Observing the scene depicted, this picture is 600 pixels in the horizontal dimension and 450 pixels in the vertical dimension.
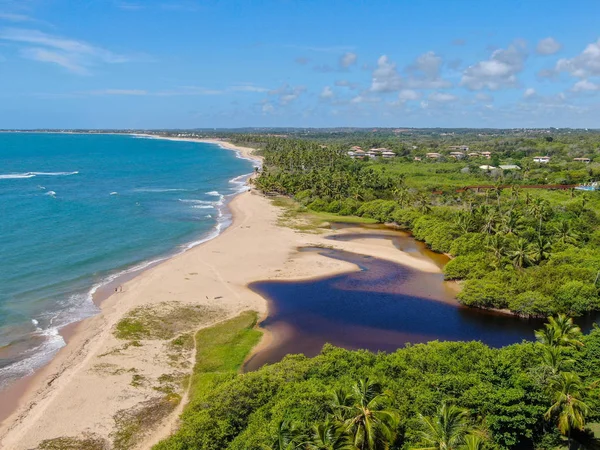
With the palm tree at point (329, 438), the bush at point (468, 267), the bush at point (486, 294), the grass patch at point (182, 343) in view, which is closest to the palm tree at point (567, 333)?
the bush at point (486, 294)

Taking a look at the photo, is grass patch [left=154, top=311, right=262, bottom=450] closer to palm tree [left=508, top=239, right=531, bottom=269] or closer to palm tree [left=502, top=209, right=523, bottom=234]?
palm tree [left=508, top=239, right=531, bottom=269]

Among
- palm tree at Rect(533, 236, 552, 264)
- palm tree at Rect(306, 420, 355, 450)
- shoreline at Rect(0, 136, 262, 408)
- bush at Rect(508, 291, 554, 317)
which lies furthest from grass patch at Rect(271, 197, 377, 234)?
palm tree at Rect(306, 420, 355, 450)

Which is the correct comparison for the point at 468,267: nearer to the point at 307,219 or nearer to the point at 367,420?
the point at 367,420

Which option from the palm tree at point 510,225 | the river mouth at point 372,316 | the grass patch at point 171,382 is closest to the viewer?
the grass patch at point 171,382

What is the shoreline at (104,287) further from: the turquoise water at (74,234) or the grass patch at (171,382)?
the grass patch at (171,382)

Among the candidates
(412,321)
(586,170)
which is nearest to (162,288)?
(412,321)
